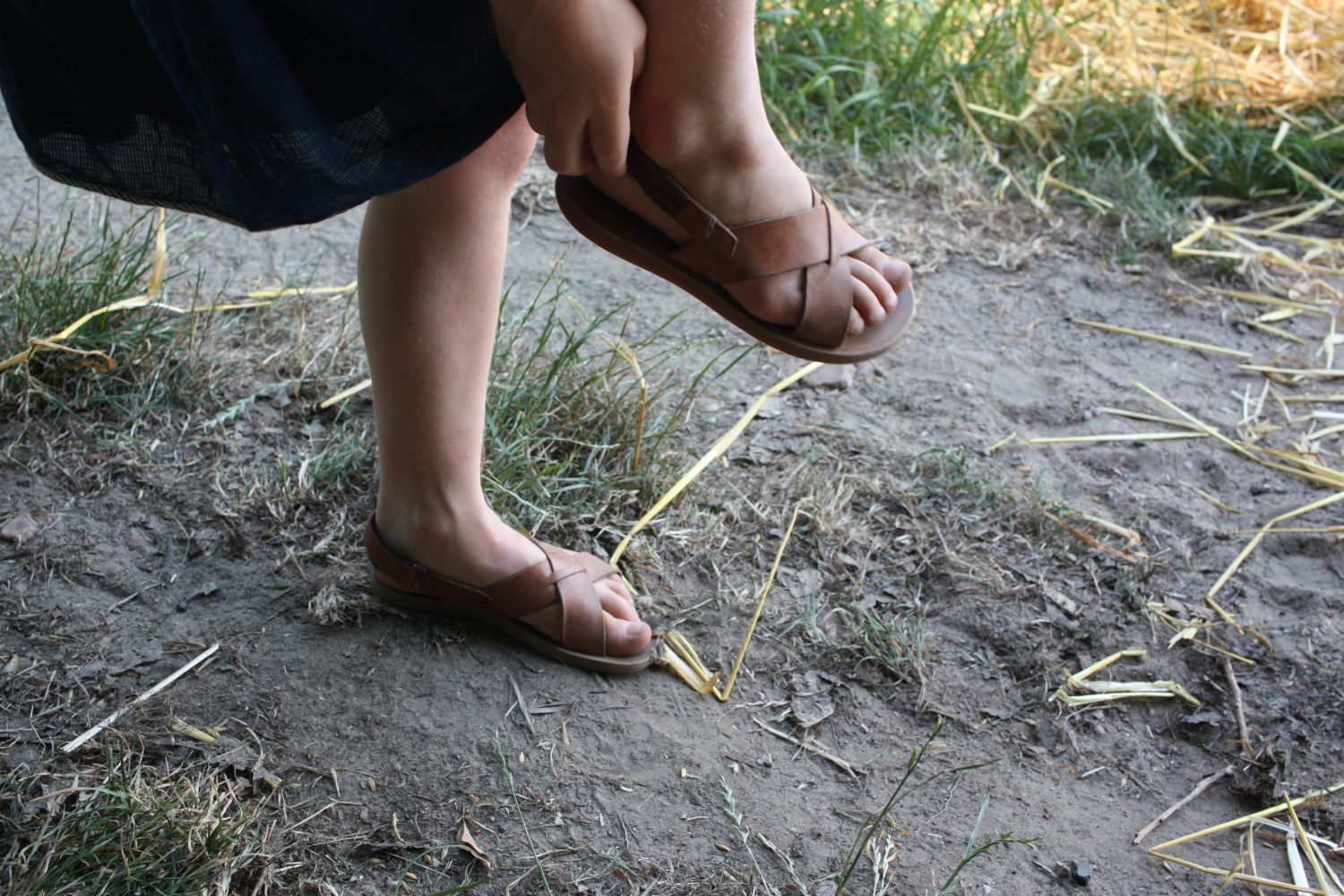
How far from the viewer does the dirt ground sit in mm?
1221

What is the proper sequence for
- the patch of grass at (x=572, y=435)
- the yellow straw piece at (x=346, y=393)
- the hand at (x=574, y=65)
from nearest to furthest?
the hand at (x=574, y=65) → the patch of grass at (x=572, y=435) → the yellow straw piece at (x=346, y=393)

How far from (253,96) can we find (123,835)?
74 centimetres

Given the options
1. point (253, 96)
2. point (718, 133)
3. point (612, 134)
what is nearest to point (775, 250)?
point (718, 133)

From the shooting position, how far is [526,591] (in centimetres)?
136

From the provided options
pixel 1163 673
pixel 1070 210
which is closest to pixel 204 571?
pixel 1163 673

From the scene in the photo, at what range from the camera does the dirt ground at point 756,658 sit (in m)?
1.22

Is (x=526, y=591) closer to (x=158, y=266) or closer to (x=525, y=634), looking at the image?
(x=525, y=634)

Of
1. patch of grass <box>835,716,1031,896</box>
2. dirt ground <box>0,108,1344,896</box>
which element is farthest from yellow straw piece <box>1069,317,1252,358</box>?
patch of grass <box>835,716,1031,896</box>

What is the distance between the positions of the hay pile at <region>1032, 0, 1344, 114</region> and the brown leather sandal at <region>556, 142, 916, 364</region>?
2167 millimetres

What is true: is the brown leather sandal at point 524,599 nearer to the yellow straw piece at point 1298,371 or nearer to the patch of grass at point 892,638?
the patch of grass at point 892,638

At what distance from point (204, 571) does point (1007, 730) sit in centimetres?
112

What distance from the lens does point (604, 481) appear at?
65.8 inches

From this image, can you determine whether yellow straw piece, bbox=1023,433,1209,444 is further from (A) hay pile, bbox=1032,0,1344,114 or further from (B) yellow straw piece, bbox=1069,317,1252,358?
(A) hay pile, bbox=1032,0,1344,114

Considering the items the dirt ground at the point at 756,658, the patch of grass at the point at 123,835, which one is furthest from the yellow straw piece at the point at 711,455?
the patch of grass at the point at 123,835
